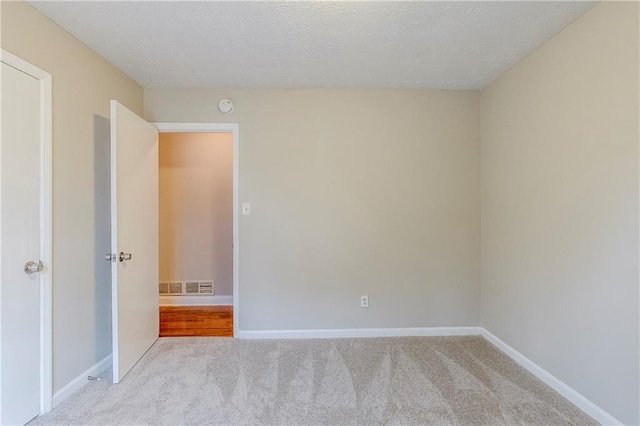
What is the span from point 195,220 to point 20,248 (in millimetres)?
2329

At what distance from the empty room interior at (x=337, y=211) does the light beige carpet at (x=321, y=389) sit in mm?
20

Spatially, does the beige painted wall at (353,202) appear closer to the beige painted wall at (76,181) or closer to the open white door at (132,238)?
the open white door at (132,238)

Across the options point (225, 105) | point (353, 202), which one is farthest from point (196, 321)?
point (225, 105)

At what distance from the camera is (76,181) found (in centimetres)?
211

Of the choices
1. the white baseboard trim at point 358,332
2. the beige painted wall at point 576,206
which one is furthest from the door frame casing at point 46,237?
the beige painted wall at point 576,206

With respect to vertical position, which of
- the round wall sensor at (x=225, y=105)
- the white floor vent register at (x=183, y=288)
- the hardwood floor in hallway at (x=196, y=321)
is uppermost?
the round wall sensor at (x=225, y=105)

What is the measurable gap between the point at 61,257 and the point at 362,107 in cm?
269

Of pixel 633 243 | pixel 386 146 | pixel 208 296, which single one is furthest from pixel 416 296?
pixel 208 296

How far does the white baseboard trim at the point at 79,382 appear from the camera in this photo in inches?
77.0

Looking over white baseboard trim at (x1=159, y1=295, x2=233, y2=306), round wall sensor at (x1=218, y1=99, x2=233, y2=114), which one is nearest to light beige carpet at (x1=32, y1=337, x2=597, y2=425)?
white baseboard trim at (x1=159, y1=295, x2=233, y2=306)

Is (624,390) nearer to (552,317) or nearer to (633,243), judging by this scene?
(552,317)

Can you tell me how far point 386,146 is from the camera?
2986mm

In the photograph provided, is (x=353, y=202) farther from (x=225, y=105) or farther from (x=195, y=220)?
(x=195, y=220)

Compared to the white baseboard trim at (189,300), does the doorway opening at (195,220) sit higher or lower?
higher
